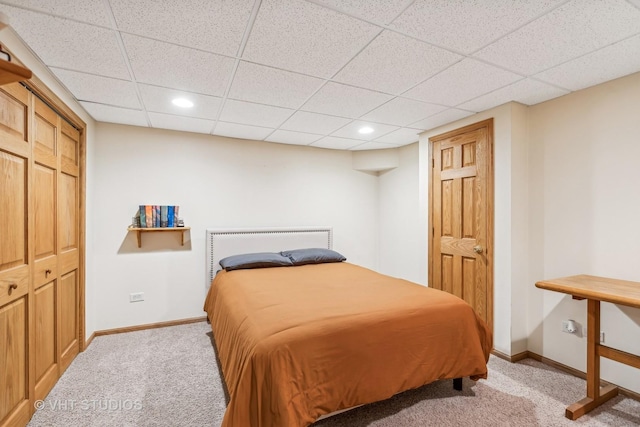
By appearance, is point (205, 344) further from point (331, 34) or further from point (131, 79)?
point (331, 34)

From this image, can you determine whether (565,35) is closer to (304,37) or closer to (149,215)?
(304,37)

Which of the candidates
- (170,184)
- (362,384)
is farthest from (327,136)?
(362,384)

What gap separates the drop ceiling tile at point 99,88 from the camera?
222 centimetres

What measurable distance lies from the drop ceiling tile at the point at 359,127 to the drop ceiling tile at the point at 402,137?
0.12 meters

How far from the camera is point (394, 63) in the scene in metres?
2.02

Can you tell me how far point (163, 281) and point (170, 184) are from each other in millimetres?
1167

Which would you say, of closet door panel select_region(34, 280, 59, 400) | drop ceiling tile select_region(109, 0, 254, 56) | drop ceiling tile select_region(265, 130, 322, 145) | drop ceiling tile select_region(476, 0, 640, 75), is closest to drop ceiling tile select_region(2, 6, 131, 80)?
drop ceiling tile select_region(109, 0, 254, 56)

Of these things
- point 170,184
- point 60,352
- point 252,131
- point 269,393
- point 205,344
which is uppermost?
point 252,131

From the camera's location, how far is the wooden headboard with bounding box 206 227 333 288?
373cm

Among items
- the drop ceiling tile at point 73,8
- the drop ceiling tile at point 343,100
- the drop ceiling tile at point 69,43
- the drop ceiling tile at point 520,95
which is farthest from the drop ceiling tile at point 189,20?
the drop ceiling tile at point 520,95

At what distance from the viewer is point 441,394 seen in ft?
7.17

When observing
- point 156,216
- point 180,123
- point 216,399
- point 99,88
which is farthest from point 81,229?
point 216,399

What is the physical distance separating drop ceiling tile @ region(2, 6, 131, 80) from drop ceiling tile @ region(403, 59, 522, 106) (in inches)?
84.2

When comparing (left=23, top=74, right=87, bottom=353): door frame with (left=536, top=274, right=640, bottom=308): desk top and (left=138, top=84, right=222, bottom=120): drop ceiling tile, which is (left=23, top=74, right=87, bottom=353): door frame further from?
(left=536, top=274, right=640, bottom=308): desk top
